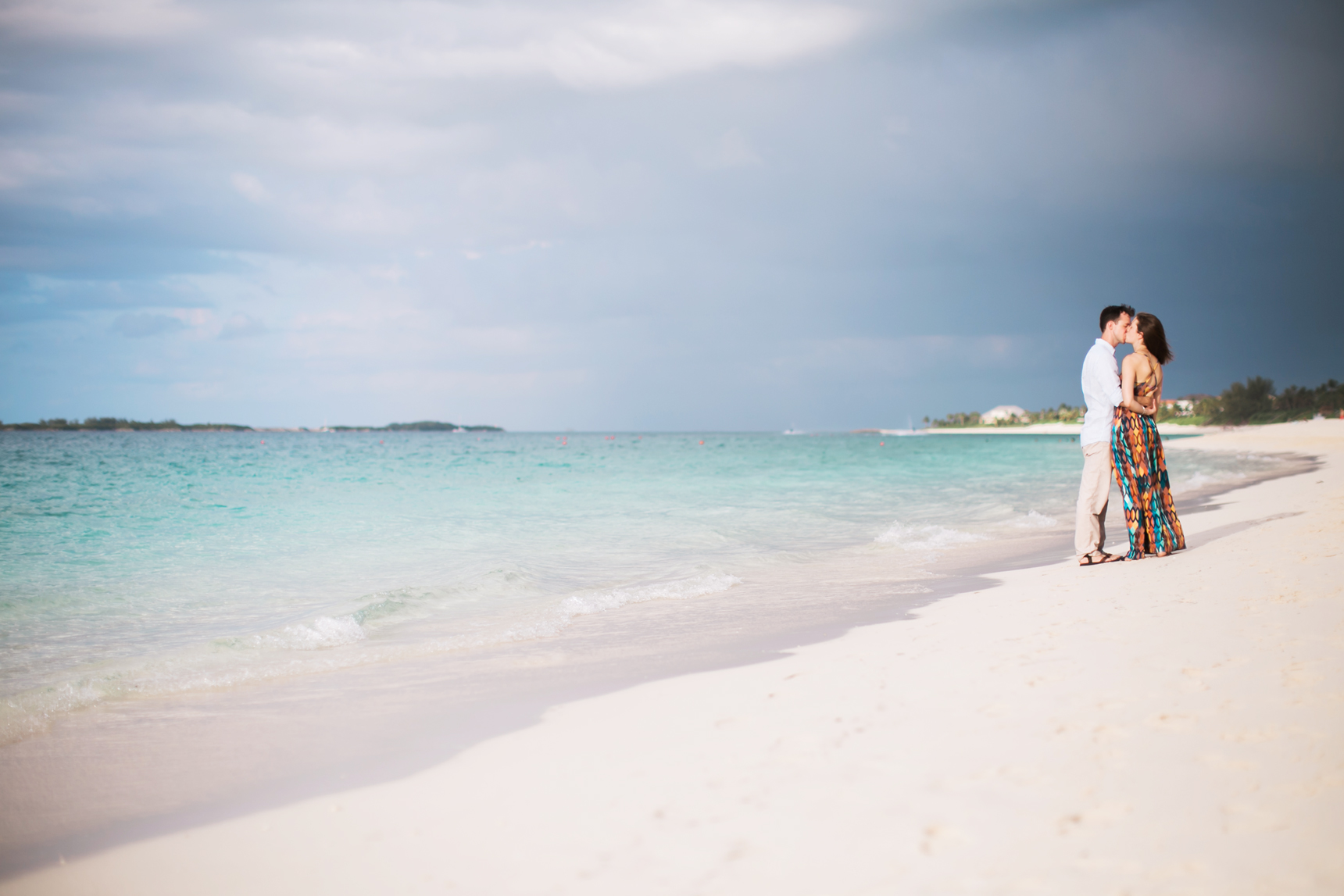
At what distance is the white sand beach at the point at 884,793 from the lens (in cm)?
241

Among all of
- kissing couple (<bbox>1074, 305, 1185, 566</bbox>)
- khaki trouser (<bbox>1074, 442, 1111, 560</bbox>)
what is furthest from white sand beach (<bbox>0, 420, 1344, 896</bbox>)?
kissing couple (<bbox>1074, 305, 1185, 566</bbox>)

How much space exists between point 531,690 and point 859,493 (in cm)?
1844

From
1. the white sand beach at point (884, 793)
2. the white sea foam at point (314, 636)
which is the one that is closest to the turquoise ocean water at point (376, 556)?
the white sea foam at point (314, 636)

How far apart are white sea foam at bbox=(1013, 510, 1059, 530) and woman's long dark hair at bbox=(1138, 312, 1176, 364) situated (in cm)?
681

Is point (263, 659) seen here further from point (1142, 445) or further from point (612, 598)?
point (1142, 445)

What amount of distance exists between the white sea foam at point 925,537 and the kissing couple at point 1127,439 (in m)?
3.67

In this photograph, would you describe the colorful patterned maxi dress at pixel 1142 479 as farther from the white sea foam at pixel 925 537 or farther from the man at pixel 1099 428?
the white sea foam at pixel 925 537

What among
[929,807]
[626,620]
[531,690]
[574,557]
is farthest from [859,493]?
[929,807]

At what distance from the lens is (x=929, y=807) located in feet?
8.97

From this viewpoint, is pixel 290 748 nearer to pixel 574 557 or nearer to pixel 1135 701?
pixel 1135 701

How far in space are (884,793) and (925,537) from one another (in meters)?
10.4

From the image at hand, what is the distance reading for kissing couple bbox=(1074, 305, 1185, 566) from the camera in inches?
295

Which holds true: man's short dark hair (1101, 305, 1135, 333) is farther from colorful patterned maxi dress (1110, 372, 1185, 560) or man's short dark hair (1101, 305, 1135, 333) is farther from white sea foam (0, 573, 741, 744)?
white sea foam (0, 573, 741, 744)

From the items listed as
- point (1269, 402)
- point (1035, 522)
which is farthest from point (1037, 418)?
point (1035, 522)
